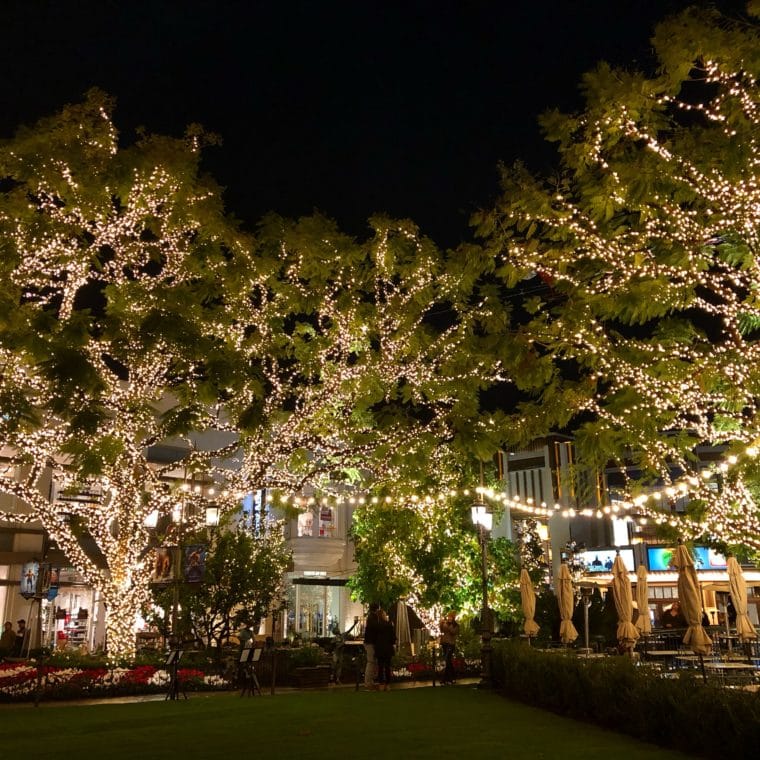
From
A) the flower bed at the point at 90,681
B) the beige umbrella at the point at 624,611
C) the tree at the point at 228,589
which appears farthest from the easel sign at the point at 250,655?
the beige umbrella at the point at 624,611

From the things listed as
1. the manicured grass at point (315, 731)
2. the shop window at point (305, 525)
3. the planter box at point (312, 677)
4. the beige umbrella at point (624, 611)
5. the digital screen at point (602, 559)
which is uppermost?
the shop window at point (305, 525)

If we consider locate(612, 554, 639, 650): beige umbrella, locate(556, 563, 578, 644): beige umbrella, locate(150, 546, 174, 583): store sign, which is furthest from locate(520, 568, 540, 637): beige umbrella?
locate(150, 546, 174, 583): store sign

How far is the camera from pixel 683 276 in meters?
10.4

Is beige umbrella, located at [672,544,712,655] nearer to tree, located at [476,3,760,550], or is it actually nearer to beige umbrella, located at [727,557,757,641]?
tree, located at [476,3,760,550]

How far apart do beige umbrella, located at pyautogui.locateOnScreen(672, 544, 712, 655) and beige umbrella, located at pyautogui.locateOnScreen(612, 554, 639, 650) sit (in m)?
3.69

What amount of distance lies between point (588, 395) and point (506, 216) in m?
3.11

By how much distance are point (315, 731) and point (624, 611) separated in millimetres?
10023

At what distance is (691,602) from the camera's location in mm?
12547

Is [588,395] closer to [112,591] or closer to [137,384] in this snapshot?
[137,384]

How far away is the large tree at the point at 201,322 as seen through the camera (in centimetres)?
1473

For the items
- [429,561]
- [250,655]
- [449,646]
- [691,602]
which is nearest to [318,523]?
[429,561]

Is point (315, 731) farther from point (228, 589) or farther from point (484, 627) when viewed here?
point (228, 589)

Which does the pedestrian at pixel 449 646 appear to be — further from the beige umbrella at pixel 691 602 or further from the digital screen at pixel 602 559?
the digital screen at pixel 602 559

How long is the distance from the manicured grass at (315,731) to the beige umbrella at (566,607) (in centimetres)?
514
